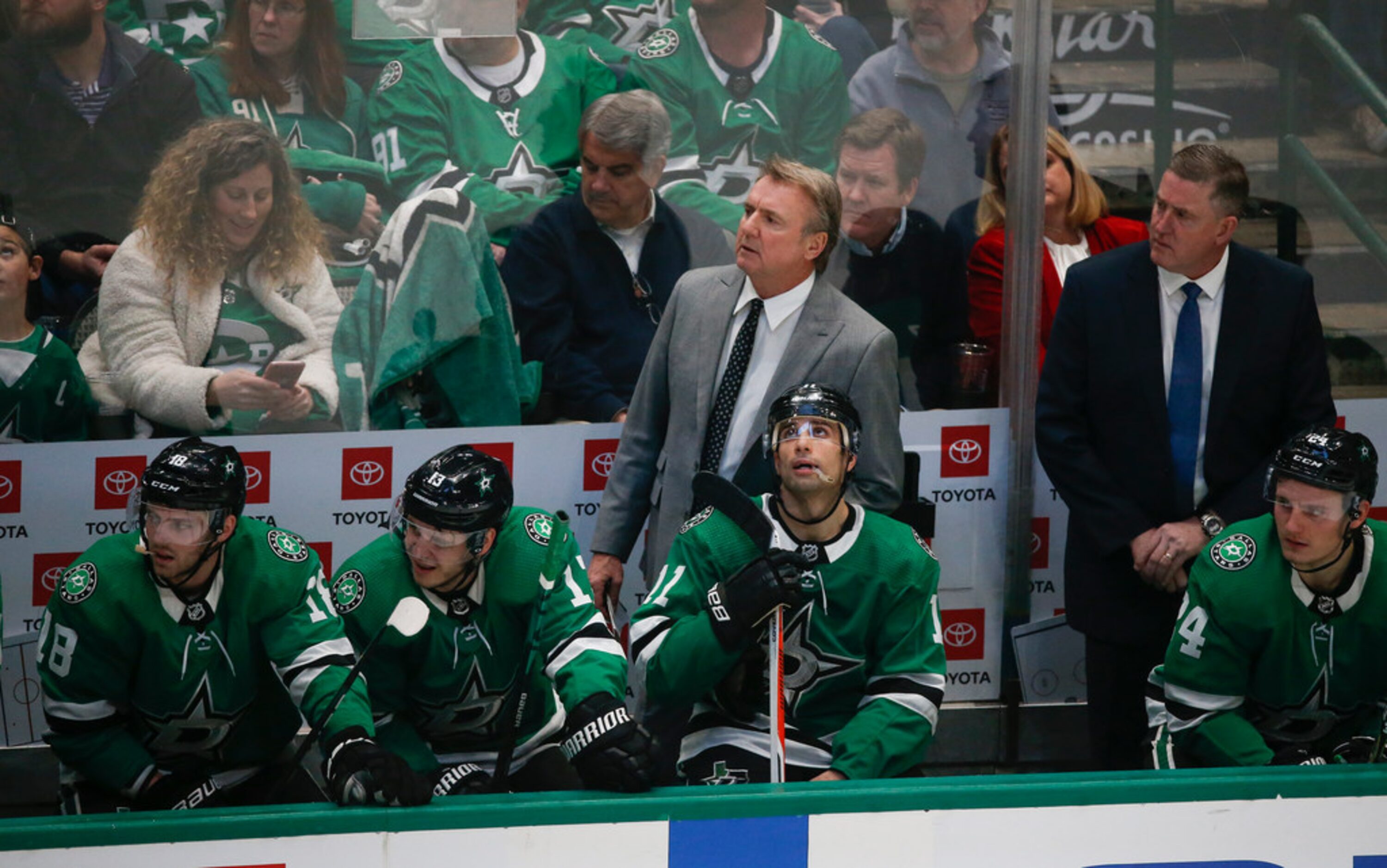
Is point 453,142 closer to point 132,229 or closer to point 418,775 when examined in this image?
point 132,229

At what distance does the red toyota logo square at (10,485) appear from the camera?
178 inches

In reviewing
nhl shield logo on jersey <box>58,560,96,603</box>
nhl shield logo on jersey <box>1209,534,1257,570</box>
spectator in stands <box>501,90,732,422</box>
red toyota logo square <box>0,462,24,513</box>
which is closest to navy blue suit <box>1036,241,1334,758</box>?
nhl shield logo on jersey <box>1209,534,1257,570</box>

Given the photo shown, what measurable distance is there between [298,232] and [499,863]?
2406mm

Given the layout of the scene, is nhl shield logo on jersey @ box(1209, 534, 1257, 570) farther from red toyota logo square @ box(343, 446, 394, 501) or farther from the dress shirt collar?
red toyota logo square @ box(343, 446, 394, 501)

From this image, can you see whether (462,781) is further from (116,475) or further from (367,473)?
(116,475)

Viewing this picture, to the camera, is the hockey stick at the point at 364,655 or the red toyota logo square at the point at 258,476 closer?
the hockey stick at the point at 364,655

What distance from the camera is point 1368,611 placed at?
3.72 meters

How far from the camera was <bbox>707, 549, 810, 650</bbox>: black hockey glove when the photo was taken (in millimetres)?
3428

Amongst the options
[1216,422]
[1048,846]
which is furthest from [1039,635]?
[1048,846]

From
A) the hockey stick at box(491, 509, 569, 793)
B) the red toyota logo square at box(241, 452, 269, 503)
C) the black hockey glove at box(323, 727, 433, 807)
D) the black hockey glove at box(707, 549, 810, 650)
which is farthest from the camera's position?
the red toyota logo square at box(241, 452, 269, 503)

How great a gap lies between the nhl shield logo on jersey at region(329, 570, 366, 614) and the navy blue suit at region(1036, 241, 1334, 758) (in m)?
1.80

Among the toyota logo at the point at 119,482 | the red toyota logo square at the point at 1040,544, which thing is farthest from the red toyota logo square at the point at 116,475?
the red toyota logo square at the point at 1040,544

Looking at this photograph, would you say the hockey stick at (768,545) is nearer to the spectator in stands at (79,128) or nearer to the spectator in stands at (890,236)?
the spectator in stands at (890,236)

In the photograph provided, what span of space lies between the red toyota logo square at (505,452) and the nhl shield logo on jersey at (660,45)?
3.91 feet
